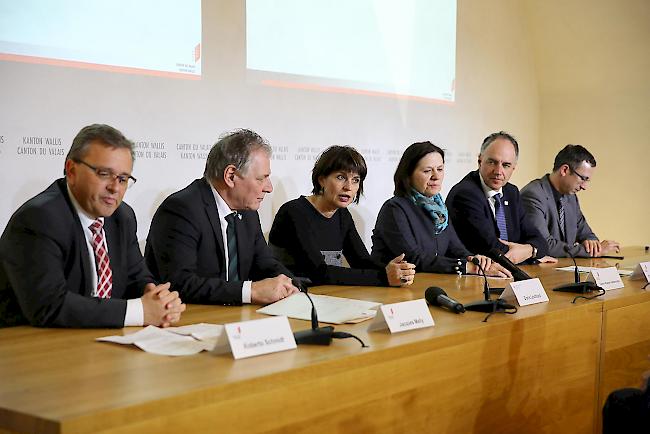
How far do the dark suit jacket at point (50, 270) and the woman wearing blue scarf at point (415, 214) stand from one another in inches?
62.8

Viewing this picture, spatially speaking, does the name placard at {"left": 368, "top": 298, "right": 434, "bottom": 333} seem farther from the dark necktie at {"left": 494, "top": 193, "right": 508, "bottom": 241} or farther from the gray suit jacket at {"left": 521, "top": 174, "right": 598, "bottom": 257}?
the gray suit jacket at {"left": 521, "top": 174, "right": 598, "bottom": 257}

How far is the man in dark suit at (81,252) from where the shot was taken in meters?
2.13

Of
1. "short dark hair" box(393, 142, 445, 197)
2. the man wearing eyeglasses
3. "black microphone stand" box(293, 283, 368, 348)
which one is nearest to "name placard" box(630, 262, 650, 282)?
"short dark hair" box(393, 142, 445, 197)

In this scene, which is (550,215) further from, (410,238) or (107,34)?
(107,34)

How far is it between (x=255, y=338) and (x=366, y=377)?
0.29 m

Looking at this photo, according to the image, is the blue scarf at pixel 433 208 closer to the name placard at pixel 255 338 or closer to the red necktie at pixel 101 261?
the red necktie at pixel 101 261

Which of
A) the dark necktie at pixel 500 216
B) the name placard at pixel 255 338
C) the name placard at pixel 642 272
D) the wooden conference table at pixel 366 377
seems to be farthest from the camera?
the dark necktie at pixel 500 216

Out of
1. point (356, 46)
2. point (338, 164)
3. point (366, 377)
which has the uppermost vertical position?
point (356, 46)

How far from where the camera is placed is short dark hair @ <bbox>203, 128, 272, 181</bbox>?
2.90m

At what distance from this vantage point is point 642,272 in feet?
11.2

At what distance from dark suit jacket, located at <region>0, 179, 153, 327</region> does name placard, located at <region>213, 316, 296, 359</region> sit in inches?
17.5

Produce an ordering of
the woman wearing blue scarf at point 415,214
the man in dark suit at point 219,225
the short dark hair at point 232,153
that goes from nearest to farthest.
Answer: the man in dark suit at point 219,225, the short dark hair at point 232,153, the woman wearing blue scarf at point 415,214

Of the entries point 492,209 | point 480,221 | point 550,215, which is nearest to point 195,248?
point 480,221

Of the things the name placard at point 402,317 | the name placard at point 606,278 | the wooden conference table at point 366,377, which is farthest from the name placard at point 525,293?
the name placard at point 402,317
